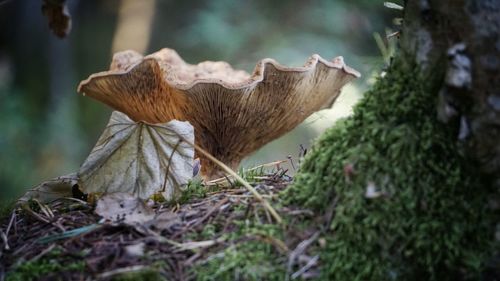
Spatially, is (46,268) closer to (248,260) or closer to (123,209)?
(123,209)

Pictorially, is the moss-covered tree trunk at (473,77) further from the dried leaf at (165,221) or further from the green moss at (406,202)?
the dried leaf at (165,221)

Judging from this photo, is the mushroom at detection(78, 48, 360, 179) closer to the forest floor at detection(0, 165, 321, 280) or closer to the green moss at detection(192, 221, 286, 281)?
the forest floor at detection(0, 165, 321, 280)

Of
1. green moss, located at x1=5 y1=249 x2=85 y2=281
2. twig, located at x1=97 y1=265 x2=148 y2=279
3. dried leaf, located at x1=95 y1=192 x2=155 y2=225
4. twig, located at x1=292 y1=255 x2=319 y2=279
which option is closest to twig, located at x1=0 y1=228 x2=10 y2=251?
green moss, located at x1=5 y1=249 x2=85 y2=281

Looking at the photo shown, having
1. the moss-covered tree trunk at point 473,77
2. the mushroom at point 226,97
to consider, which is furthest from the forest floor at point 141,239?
the mushroom at point 226,97

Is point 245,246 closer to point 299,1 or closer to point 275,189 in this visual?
point 275,189

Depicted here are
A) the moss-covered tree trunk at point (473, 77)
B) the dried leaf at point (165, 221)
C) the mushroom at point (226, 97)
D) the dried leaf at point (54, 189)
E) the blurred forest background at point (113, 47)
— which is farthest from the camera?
the blurred forest background at point (113, 47)

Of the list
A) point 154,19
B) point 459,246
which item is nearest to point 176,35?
point 154,19
